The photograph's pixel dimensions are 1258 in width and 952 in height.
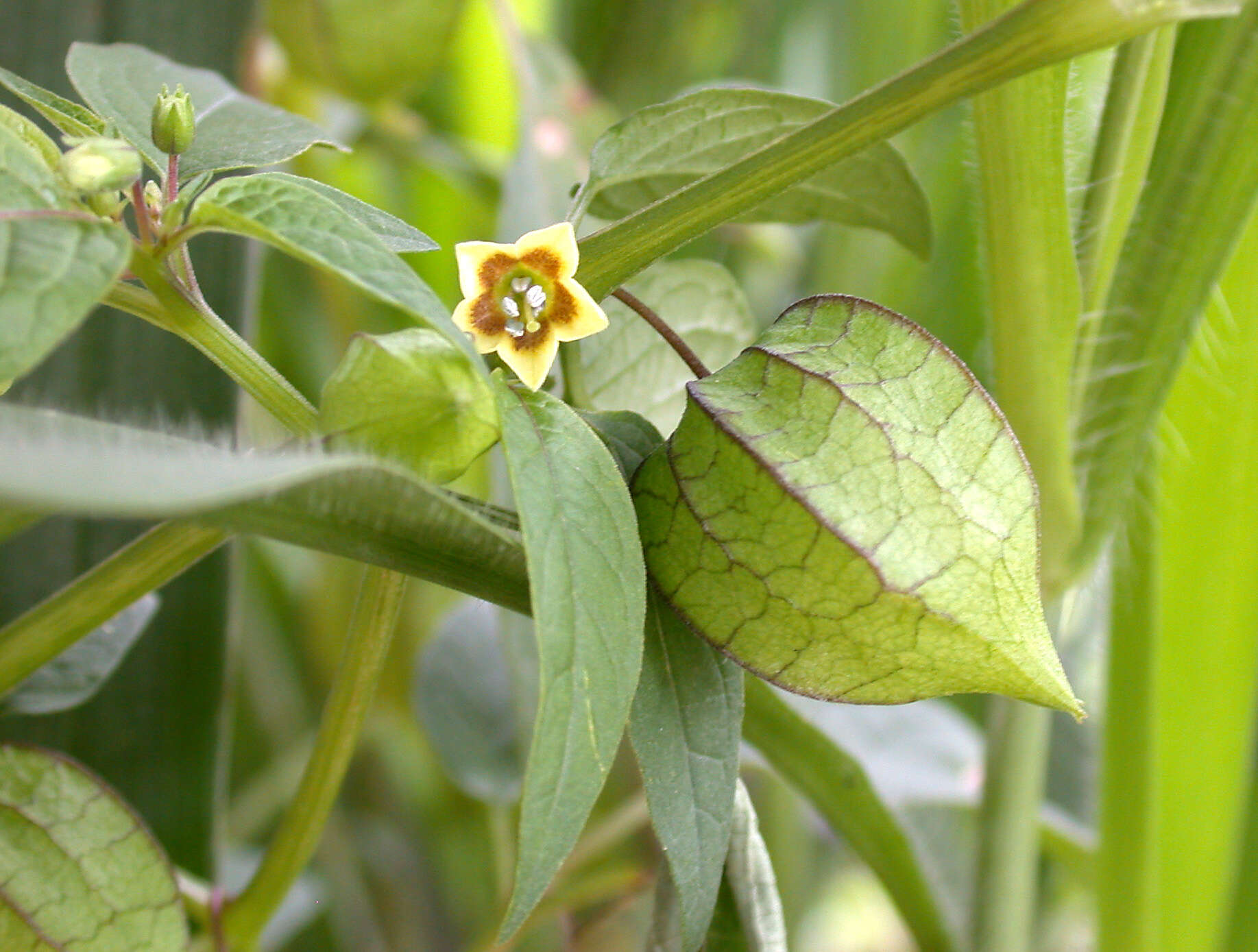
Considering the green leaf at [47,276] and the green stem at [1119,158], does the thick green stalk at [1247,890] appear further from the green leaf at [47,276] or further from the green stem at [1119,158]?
the green leaf at [47,276]

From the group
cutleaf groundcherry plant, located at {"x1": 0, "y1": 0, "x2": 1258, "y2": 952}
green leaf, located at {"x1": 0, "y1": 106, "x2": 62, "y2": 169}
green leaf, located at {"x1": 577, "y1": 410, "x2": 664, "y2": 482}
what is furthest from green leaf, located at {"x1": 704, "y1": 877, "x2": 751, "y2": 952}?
green leaf, located at {"x1": 0, "y1": 106, "x2": 62, "y2": 169}

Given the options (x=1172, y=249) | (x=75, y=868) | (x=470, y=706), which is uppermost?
(x=1172, y=249)

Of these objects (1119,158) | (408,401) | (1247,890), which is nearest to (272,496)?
(408,401)

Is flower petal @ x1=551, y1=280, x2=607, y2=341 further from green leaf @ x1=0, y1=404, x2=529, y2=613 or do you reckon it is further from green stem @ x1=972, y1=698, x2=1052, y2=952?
green stem @ x1=972, y1=698, x2=1052, y2=952

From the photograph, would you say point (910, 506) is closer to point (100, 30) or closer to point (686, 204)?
point (686, 204)

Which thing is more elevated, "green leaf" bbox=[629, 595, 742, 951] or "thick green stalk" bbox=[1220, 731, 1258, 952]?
"thick green stalk" bbox=[1220, 731, 1258, 952]

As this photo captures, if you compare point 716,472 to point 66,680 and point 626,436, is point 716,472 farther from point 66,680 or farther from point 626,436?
point 66,680
